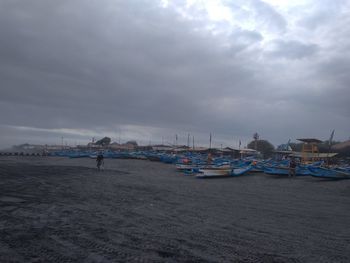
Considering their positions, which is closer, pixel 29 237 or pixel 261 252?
pixel 261 252

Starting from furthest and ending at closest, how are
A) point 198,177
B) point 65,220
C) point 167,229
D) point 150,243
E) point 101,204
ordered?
point 198,177 → point 101,204 → point 65,220 → point 167,229 → point 150,243

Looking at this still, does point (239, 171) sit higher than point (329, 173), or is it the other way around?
point (329, 173)

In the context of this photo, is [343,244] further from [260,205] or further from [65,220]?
[65,220]

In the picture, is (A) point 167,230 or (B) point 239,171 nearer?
(A) point 167,230

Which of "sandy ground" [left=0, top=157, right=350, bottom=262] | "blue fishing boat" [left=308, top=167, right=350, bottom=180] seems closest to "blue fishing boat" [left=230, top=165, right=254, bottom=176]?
"blue fishing boat" [left=308, top=167, right=350, bottom=180]

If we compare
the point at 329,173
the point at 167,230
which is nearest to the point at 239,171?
the point at 329,173

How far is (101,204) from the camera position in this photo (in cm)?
1344

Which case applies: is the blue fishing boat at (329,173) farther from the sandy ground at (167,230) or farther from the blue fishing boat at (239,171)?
the sandy ground at (167,230)

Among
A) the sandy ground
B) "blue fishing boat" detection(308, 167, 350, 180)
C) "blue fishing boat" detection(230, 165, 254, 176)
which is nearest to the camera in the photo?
the sandy ground

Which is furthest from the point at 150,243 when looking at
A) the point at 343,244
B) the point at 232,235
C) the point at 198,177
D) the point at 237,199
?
the point at 198,177

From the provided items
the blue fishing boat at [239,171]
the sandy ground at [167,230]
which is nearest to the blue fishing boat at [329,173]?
the blue fishing boat at [239,171]

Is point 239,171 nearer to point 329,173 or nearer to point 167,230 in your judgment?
point 329,173

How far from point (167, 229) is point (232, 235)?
5.79 feet

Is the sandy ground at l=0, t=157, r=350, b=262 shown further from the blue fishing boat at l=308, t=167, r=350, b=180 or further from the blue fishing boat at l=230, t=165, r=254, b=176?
the blue fishing boat at l=230, t=165, r=254, b=176
